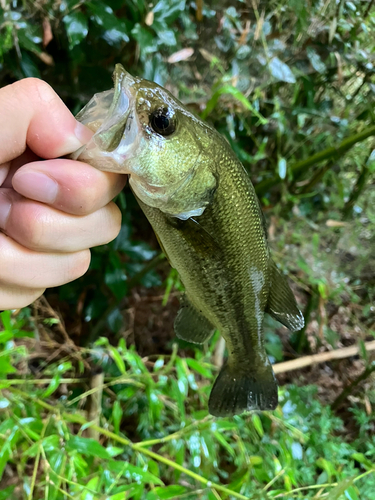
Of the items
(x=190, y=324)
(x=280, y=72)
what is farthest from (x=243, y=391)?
(x=280, y=72)

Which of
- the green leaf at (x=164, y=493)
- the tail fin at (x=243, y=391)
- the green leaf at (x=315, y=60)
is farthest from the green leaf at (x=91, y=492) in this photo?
the green leaf at (x=315, y=60)

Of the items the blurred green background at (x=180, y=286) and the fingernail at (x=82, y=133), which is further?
the blurred green background at (x=180, y=286)

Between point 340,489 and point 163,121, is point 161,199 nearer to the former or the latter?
point 163,121

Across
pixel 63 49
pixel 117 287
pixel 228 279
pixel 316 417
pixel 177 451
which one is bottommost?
pixel 316 417

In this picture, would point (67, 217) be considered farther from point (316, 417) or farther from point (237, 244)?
point (316, 417)

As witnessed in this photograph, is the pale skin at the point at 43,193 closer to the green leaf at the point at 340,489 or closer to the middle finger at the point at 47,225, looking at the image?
the middle finger at the point at 47,225

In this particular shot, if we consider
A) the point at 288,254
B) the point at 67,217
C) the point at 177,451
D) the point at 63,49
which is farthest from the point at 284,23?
the point at 177,451
